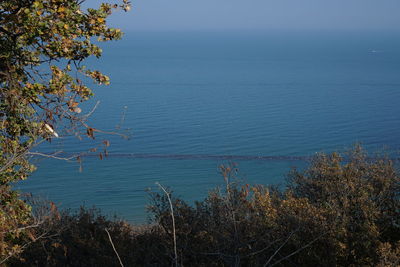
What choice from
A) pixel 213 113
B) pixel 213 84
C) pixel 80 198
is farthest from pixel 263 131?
pixel 213 84

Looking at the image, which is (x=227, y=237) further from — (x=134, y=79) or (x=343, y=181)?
(x=134, y=79)

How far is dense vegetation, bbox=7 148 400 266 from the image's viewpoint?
12.6 meters

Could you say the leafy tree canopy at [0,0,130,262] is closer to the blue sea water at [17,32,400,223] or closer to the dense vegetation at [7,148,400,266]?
the dense vegetation at [7,148,400,266]

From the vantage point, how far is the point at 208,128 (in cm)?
6156

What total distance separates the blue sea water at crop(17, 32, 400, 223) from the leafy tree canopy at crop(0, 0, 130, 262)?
6.35ft

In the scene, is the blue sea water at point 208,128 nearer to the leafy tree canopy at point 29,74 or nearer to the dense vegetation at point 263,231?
the leafy tree canopy at point 29,74

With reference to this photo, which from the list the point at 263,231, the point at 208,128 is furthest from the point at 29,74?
the point at 208,128

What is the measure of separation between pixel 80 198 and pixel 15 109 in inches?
1135

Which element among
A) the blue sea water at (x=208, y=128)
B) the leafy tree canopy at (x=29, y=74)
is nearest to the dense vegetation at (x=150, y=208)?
the leafy tree canopy at (x=29, y=74)

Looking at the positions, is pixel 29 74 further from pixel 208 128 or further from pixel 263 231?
pixel 208 128

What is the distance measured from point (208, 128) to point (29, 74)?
51.0 meters

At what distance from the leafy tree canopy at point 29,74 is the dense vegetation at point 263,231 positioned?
1.29 meters

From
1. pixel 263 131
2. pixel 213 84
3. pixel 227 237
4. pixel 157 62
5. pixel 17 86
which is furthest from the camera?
pixel 157 62

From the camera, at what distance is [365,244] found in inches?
501
